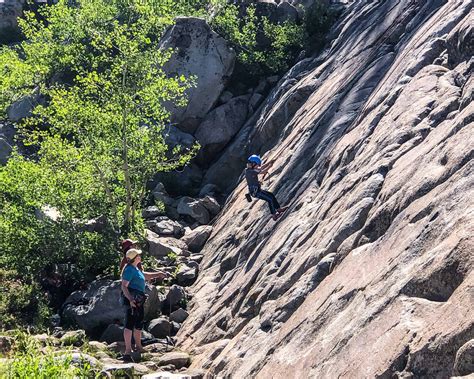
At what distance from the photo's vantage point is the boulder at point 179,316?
2034cm

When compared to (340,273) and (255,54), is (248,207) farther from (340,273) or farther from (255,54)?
(255,54)

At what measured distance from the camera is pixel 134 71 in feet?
85.7

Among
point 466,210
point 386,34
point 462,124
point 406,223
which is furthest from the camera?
point 386,34

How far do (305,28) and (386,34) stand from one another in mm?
15366

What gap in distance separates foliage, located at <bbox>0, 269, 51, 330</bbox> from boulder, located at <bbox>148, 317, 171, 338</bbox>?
3785 mm

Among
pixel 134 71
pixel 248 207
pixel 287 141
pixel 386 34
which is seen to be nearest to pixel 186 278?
pixel 248 207

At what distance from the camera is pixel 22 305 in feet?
70.4

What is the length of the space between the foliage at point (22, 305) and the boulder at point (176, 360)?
5523mm

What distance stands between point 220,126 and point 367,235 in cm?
2487

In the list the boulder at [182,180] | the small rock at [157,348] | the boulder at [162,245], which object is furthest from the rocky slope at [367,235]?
the boulder at [182,180]

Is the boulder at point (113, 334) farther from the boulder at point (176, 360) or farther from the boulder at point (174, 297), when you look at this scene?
the boulder at point (176, 360)

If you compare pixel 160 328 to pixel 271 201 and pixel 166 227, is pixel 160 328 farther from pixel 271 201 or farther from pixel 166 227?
pixel 166 227

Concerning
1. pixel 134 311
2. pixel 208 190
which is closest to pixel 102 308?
pixel 134 311

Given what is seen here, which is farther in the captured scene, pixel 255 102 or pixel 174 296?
pixel 255 102
